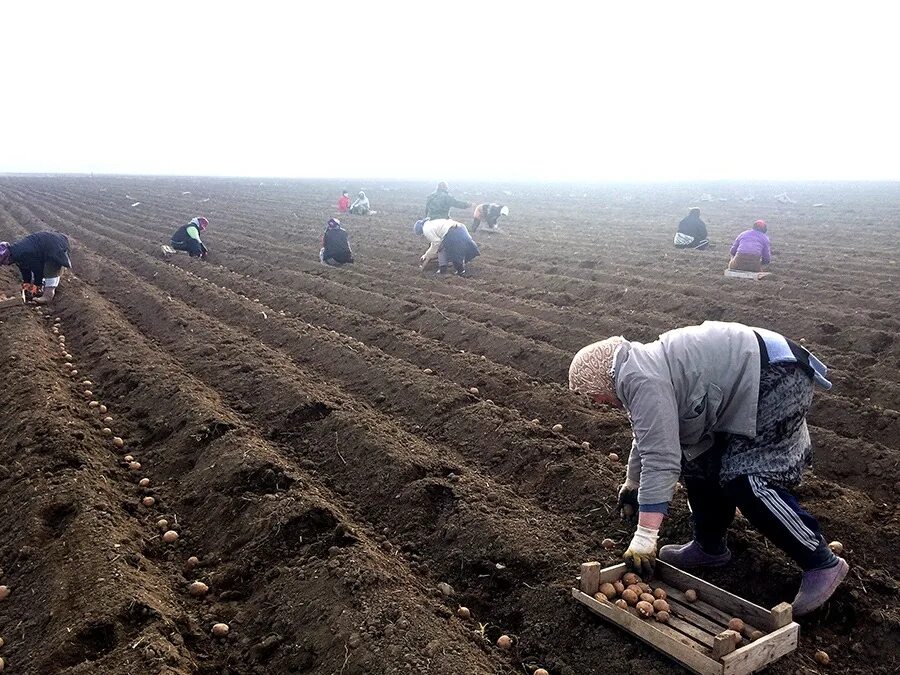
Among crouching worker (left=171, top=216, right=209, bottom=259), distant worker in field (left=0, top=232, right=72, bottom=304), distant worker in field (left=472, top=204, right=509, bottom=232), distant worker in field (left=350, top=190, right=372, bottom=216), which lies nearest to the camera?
distant worker in field (left=0, top=232, right=72, bottom=304)

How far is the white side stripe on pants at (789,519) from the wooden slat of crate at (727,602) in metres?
0.35

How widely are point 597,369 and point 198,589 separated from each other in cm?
244

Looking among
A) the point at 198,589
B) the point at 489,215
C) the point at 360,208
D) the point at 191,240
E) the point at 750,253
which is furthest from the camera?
the point at 360,208

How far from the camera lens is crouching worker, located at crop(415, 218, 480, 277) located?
12758 mm

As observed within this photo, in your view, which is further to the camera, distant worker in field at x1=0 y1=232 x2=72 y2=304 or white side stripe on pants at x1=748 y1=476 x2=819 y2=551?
distant worker in field at x1=0 y1=232 x2=72 y2=304

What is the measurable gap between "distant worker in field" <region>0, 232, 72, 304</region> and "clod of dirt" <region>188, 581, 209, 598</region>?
788 centimetres

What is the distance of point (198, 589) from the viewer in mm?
3863

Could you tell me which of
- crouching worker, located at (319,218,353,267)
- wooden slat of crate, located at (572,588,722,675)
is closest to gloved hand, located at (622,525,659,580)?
wooden slat of crate, located at (572,588,722,675)

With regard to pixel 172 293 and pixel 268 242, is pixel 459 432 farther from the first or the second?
pixel 268 242

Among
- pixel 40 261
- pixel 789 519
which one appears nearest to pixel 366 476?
pixel 789 519

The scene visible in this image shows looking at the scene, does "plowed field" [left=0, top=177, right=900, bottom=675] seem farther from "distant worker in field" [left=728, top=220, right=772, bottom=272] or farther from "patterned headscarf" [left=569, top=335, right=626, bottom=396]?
"patterned headscarf" [left=569, top=335, right=626, bottom=396]

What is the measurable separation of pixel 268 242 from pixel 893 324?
528 inches

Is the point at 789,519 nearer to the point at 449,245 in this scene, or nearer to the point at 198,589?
the point at 198,589

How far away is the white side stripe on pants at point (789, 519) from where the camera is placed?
3.29 meters
